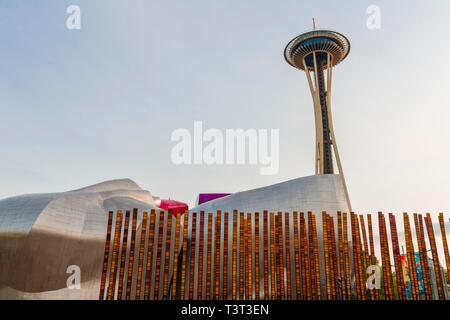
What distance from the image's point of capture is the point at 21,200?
405 inches

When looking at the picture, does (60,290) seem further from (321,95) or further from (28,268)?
(321,95)

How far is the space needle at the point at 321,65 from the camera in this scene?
33.4 m

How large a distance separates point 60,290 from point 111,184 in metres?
4.37

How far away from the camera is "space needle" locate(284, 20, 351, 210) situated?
33.4m

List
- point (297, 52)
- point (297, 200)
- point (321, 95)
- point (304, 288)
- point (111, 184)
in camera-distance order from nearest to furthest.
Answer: point (304, 288) < point (297, 200) < point (111, 184) < point (321, 95) < point (297, 52)

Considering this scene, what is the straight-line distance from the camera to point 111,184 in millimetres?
13227

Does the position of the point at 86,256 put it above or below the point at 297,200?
below

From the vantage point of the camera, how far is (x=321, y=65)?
3894 cm
